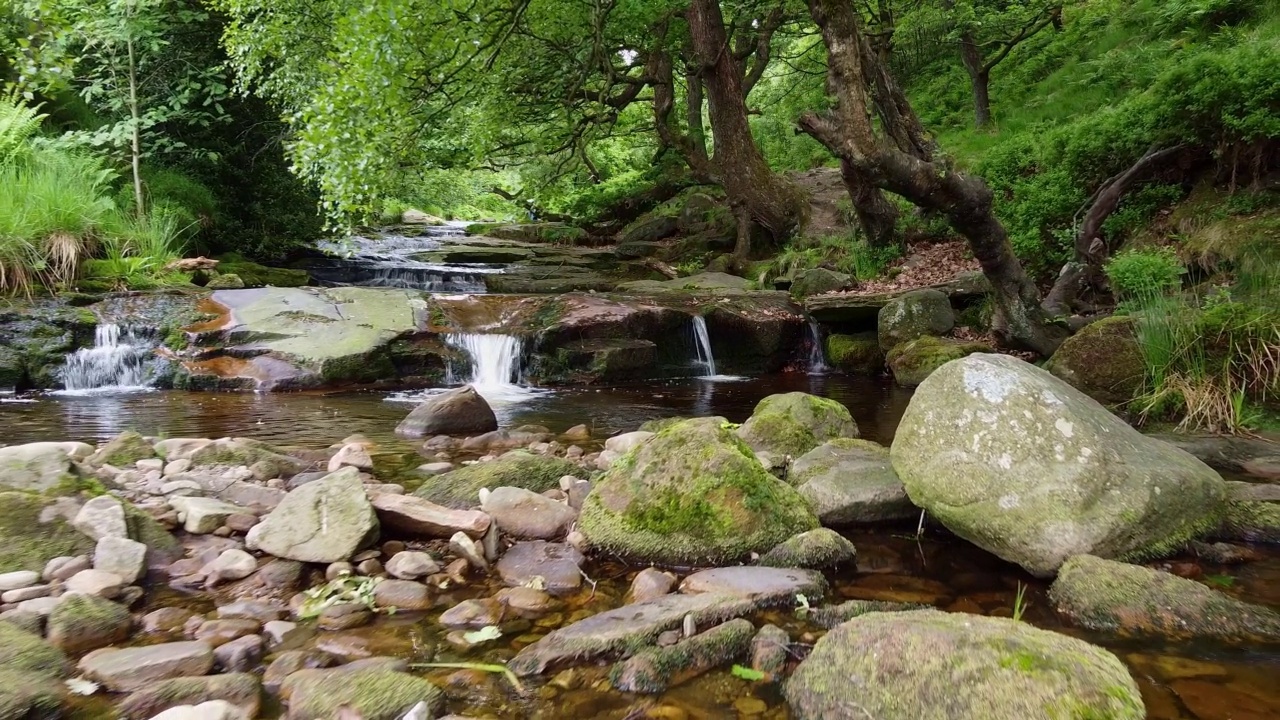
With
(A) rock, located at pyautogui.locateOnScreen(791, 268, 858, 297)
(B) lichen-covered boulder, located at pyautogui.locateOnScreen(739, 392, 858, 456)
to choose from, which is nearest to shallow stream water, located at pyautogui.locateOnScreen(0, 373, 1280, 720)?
(B) lichen-covered boulder, located at pyautogui.locateOnScreen(739, 392, 858, 456)

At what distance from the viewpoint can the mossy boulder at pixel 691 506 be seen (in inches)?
130

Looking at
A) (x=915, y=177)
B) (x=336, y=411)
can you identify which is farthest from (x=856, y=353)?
(x=336, y=411)

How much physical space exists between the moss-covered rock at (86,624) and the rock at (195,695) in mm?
504

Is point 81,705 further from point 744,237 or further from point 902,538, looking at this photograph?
point 744,237

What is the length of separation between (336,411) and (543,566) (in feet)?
15.6

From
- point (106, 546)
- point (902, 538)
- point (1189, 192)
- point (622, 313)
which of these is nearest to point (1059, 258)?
point (1189, 192)

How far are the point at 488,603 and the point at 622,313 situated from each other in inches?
291

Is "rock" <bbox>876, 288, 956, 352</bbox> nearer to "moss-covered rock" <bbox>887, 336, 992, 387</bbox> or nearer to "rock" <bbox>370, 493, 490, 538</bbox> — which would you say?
"moss-covered rock" <bbox>887, 336, 992, 387</bbox>

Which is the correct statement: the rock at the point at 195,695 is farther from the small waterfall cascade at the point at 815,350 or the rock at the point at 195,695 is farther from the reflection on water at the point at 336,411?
the small waterfall cascade at the point at 815,350

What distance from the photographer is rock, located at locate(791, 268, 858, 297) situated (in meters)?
11.5

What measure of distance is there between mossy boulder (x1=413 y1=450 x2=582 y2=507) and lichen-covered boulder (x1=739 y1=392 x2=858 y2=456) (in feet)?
4.96

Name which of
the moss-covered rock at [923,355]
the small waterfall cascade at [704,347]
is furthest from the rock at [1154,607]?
the small waterfall cascade at [704,347]

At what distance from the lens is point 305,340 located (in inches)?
337

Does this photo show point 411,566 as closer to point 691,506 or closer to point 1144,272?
point 691,506
